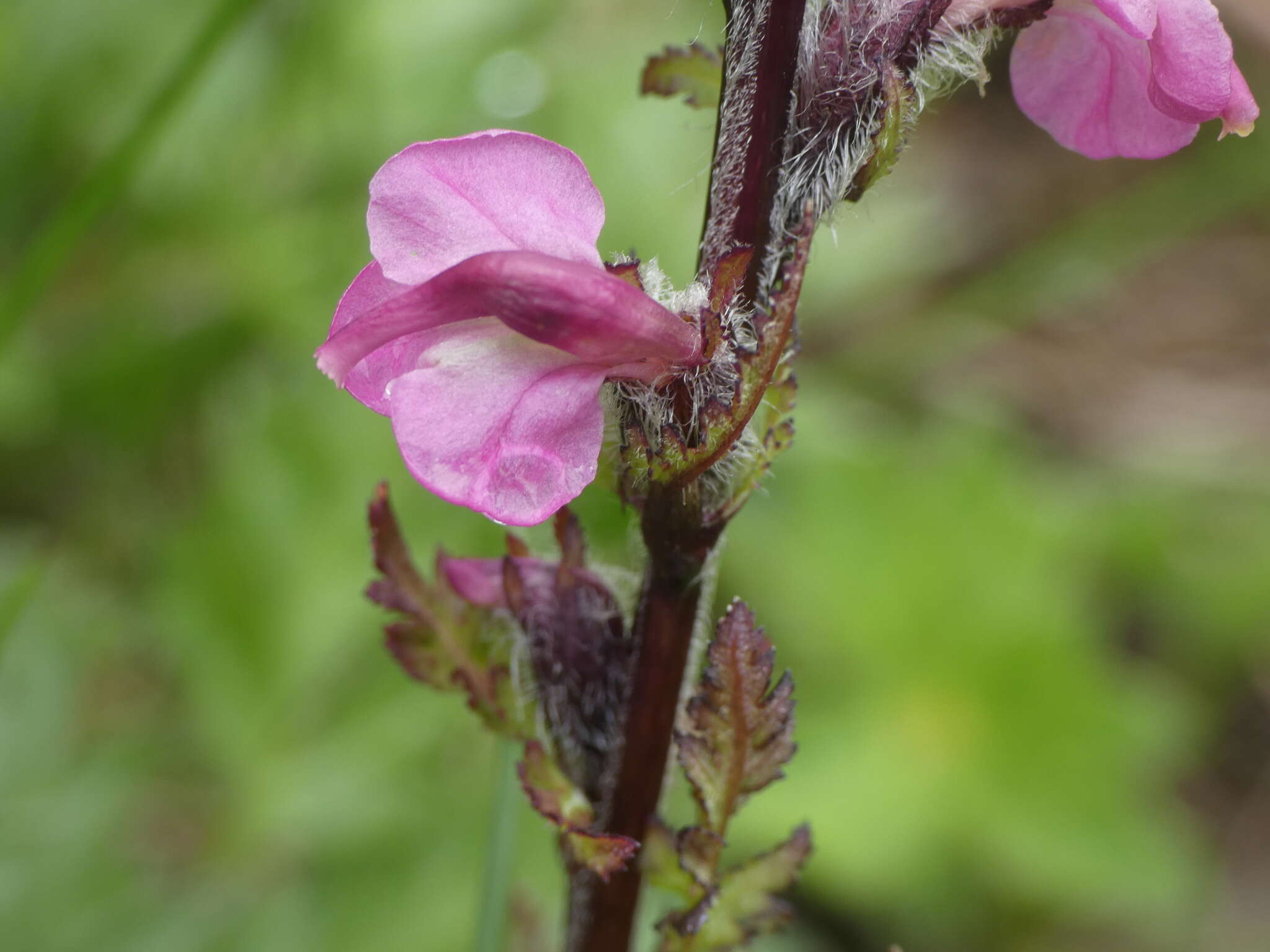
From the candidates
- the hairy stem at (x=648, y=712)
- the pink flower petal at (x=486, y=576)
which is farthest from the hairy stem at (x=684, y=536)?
the pink flower petal at (x=486, y=576)

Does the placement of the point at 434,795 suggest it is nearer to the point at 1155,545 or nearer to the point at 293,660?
the point at 293,660

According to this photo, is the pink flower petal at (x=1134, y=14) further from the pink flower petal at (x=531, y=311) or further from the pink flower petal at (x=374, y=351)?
the pink flower petal at (x=374, y=351)

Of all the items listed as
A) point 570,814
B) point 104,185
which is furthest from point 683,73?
point 104,185

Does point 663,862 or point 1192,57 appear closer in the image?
point 1192,57

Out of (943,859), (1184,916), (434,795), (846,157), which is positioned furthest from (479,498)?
(1184,916)

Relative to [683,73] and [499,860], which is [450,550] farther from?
[683,73]
